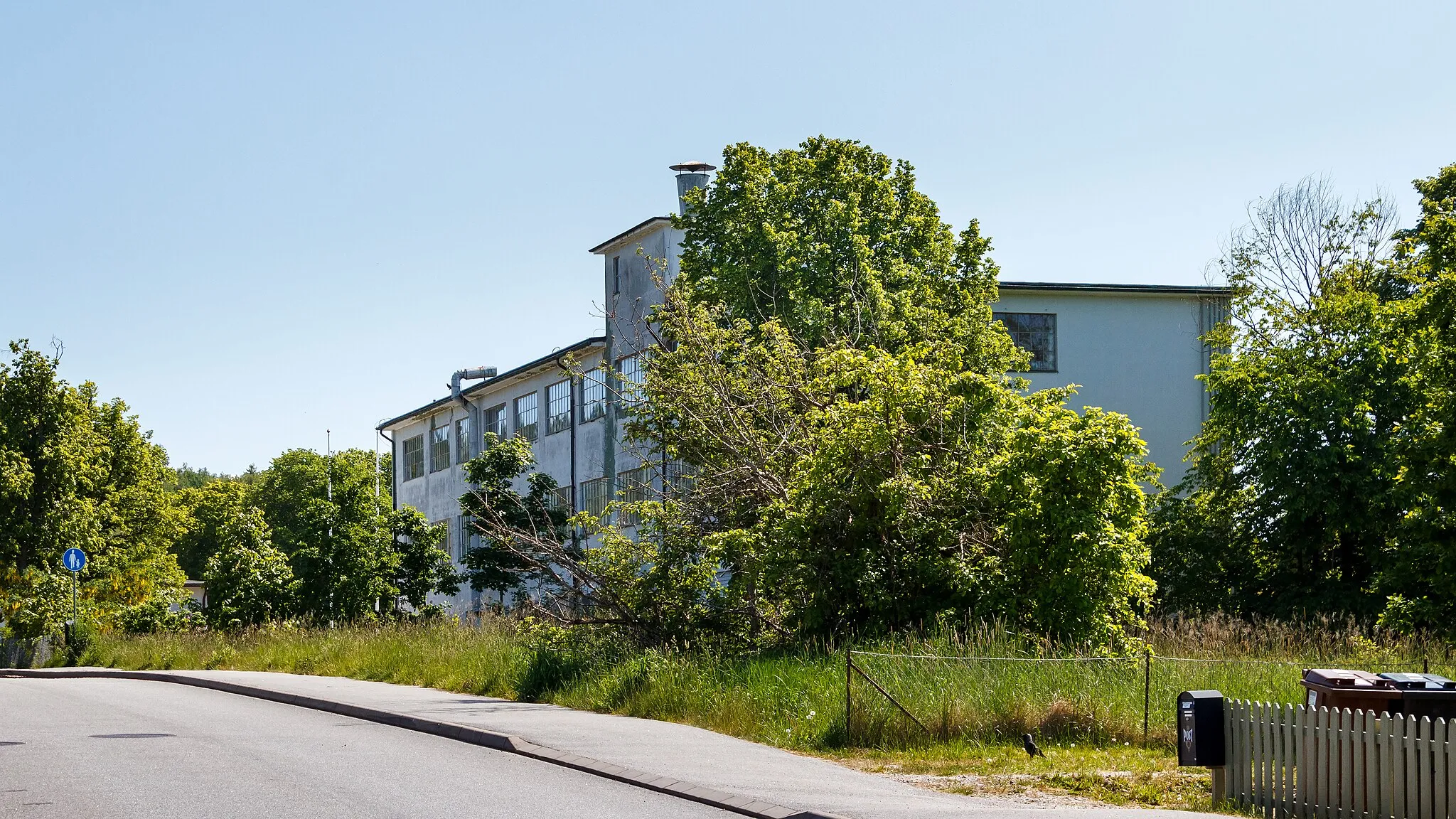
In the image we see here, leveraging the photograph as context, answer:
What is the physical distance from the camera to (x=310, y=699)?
2225 cm

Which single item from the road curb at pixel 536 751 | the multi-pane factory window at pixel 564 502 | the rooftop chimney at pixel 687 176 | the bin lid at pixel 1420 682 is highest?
the rooftop chimney at pixel 687 176

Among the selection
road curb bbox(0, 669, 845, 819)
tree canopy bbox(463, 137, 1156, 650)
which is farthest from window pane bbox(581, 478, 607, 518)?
road curb bbox(0, 669, 845, 819)

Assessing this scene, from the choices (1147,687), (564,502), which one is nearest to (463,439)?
(564,502)

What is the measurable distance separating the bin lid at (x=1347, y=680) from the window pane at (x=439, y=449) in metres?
55.3

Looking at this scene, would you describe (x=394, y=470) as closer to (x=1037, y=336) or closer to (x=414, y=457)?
(x=414, y=457)

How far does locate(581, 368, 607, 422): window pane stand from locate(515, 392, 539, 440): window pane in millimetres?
4655

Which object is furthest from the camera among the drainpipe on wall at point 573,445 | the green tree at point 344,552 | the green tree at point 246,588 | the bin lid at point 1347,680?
the drainpipe on wall at point 573,445

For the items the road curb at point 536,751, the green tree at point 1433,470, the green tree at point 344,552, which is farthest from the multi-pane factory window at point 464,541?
the green tree at point 1433,470

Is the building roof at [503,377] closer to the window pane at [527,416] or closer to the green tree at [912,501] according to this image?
the window pane at [527,416]

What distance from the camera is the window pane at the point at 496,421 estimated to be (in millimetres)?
58497

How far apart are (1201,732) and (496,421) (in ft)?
163

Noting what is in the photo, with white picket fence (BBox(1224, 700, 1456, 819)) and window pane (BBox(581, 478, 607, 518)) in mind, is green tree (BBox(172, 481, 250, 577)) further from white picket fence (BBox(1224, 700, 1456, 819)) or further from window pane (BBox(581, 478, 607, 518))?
white picket fence (BBox(1224, 700, 1456, 819))

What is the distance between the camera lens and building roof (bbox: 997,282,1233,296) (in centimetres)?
4469

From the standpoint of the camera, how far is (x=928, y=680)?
1575 centimetres
